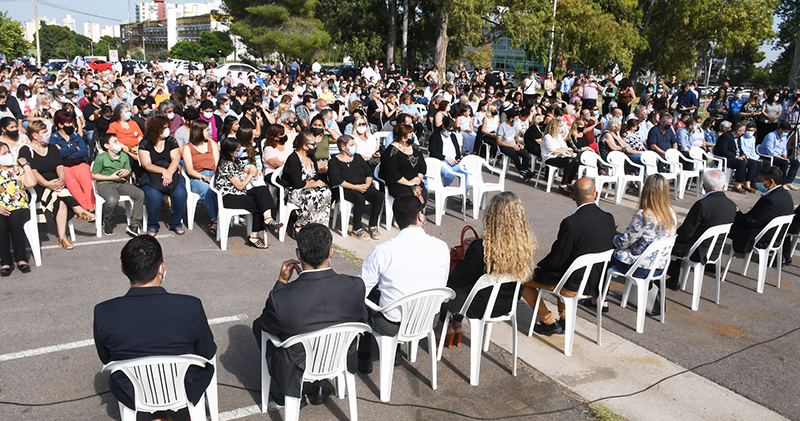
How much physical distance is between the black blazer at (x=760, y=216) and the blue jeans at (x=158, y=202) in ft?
21.4

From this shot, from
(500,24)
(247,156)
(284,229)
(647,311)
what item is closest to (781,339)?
(647,311)

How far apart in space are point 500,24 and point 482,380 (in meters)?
29.1

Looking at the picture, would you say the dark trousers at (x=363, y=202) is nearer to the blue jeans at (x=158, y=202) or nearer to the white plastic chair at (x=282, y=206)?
the white plastic chair at (x=282, y=206)

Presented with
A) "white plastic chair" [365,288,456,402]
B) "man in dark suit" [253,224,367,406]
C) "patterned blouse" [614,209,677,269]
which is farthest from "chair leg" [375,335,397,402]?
"patterned blouse" [614,209,677,269]

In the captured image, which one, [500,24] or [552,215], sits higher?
[500,24]

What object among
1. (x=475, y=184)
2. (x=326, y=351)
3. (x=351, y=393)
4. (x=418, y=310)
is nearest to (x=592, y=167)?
(x=475, y=184)

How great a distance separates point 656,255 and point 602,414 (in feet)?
5.96

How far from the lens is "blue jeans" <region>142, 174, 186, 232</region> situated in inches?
275

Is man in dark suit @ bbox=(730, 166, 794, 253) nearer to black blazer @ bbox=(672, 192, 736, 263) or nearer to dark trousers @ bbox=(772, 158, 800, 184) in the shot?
black blazer @ bbox=(672, 192, 736, 263)

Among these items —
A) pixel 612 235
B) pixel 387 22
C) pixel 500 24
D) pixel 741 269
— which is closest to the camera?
pixel 612 235

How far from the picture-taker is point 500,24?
30.7 metres

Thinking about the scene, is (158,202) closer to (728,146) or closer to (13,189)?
(13,189)

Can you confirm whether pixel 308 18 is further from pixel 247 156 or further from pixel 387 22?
pixel 247 156

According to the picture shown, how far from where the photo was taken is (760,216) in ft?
20.9
